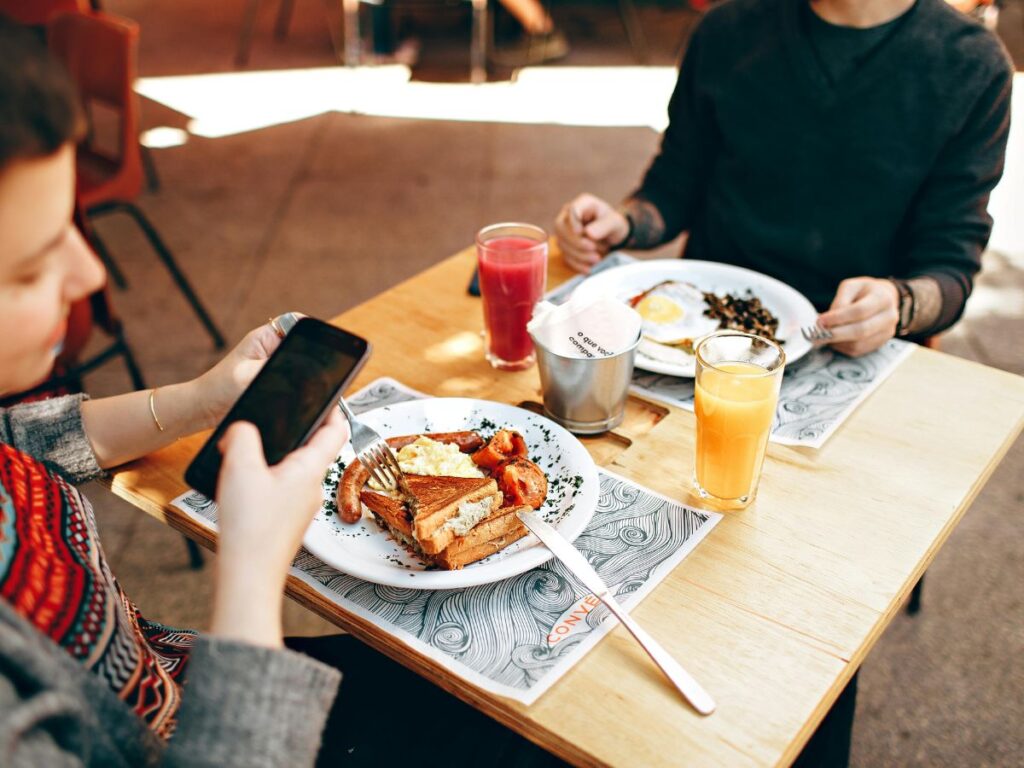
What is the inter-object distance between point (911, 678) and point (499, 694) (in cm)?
151

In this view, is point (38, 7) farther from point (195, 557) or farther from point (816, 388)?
point (816, 388)

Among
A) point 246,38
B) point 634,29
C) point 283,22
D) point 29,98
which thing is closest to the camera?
point 29,98

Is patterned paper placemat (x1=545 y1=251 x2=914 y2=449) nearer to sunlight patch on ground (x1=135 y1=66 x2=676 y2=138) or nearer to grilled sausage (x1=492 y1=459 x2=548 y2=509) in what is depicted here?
grilled sausage (x1=492 y1=459 x2=548 y2=509)

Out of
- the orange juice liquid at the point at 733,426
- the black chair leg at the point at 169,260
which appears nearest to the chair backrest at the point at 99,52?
the black chair leg at the point at 169,260

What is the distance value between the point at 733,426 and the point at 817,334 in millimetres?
396

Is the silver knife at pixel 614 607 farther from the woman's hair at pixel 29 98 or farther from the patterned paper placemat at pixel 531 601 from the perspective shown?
the woman's hair at pixel 29 98

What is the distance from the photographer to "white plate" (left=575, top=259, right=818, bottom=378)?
151cm

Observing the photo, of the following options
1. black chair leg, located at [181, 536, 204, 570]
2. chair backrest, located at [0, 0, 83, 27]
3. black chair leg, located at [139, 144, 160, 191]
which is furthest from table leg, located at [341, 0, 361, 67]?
black chair leg, located at [181, 536, 204, 570]

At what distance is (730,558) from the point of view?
1087mm

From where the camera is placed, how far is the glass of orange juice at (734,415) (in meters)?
1.14

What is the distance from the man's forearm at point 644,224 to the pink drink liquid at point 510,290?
0.43 metres

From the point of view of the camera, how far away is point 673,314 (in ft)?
5.10

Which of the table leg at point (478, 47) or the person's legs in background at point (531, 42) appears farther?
the person's legs in background at point (531, 42)


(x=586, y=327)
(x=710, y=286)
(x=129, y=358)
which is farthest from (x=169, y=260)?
(x=586, y=327)
